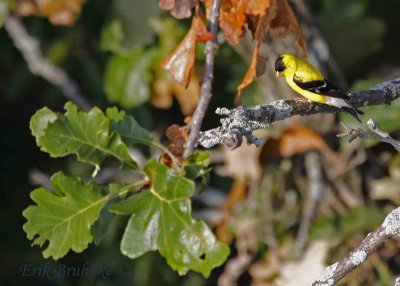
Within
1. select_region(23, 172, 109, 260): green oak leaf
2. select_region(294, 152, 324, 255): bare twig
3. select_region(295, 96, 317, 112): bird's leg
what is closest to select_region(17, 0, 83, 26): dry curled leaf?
select_region(294, 152, 324, 255): bare twig

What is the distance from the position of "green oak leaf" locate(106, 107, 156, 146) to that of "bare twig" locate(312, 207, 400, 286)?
73cm

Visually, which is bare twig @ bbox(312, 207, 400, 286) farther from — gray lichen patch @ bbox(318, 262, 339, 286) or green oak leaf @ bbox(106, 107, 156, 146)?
green oak leaf @ bbox(106, 107, 156, 146)

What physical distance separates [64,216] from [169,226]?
0.85 feet

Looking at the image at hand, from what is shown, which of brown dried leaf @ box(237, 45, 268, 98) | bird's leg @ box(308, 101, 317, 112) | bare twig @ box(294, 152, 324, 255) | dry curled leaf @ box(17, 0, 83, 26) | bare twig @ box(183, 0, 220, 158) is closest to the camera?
bare twig @ box(183, 0, 220, 158)

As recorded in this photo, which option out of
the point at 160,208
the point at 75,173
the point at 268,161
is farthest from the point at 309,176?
the point at 160,208

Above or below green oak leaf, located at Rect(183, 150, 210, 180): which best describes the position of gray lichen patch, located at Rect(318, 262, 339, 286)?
above

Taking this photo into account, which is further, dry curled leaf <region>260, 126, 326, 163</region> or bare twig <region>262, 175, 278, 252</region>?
bare twig <region>262, 175, 278, 252</region>

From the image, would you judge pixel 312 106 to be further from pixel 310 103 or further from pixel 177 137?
pixel 177 137

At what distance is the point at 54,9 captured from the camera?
421cm

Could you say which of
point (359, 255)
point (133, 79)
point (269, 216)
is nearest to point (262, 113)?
point (359, 255)

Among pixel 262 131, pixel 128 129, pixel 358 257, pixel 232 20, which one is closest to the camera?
pixel 358 257

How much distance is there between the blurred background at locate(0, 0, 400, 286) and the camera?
12.3 ft

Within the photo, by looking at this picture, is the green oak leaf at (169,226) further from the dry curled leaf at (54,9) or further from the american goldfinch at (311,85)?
the dry curled leaf at (54,9)

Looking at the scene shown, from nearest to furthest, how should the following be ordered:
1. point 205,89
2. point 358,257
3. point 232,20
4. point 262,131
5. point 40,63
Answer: point 358,257 → point 205,89 → point 232,20 → point 262,131 → point 40,63
